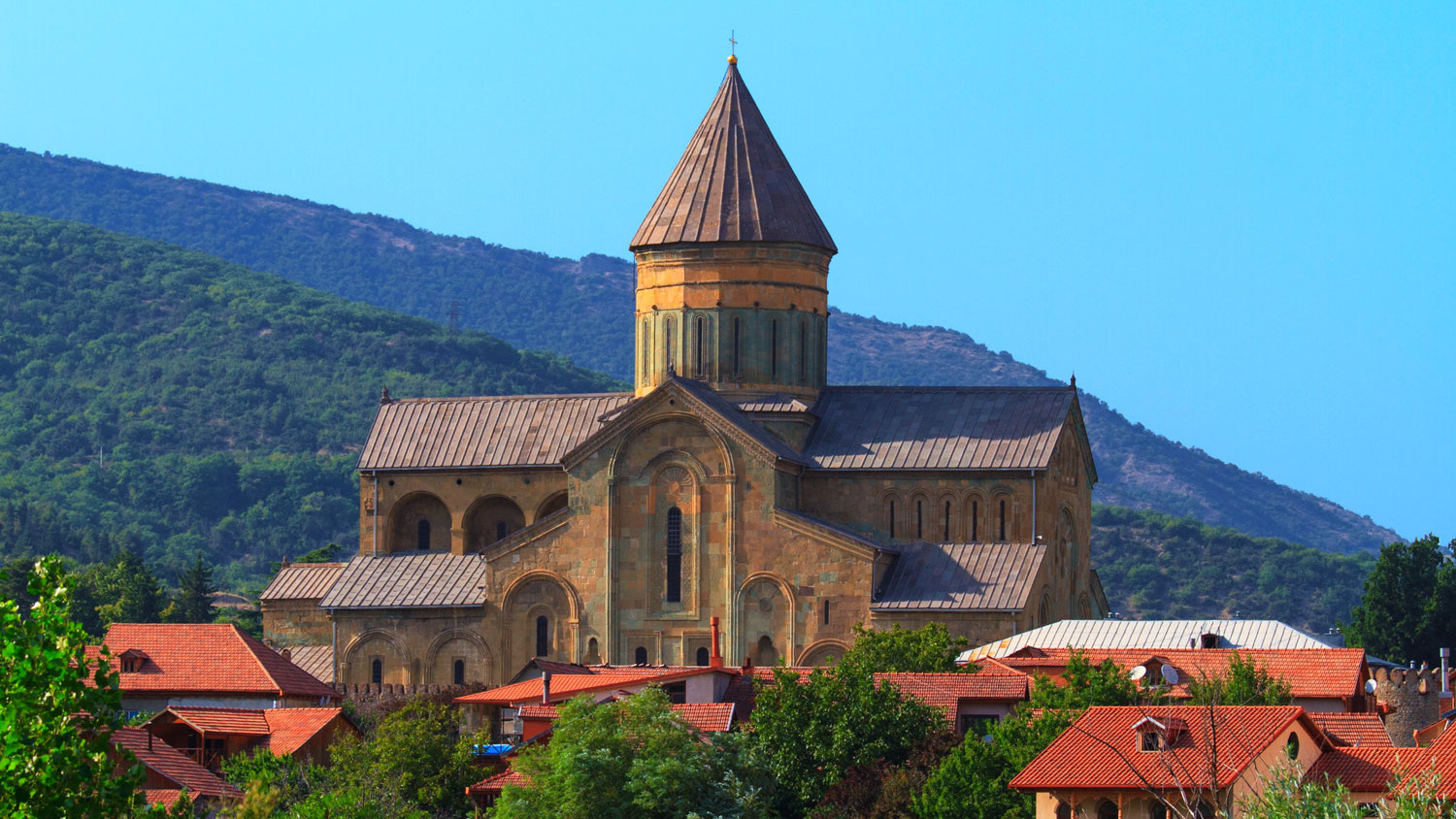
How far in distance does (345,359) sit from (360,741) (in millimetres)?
110416

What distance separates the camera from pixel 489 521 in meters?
65.3

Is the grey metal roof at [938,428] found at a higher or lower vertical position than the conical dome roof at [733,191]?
lower

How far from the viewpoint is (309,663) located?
207ft

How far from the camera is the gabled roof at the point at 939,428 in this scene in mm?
59906

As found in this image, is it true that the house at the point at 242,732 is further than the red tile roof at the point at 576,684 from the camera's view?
No

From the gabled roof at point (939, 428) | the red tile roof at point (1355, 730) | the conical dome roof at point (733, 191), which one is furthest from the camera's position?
the conical dome roof at point (733, 191)

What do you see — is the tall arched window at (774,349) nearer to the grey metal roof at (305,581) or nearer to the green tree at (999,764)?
the grey metal roof at (305,581)

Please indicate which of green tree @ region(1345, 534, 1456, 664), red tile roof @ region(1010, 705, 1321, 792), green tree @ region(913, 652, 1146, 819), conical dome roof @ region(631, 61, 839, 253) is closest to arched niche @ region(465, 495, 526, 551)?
conical dome roof @ region(631, 61, 839, 253)

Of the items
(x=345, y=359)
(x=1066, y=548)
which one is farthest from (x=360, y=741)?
(x=345, y=359)

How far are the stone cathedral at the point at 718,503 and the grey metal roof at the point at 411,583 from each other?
0.25ft

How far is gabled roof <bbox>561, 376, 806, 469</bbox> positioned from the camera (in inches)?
2320

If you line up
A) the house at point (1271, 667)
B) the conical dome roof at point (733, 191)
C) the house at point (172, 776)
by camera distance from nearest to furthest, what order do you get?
the house at point (172, 776)
the house at point (1271, 667)
the conical dome roof at point (733, 191)

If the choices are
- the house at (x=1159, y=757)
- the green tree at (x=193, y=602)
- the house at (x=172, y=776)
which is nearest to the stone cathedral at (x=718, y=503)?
the house at (x=172, y=776)

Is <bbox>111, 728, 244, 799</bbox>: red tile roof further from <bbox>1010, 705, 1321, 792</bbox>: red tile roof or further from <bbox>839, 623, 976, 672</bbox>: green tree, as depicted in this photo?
<bbox>1010, 705, 1321, 792</bbox>: red tile roof
